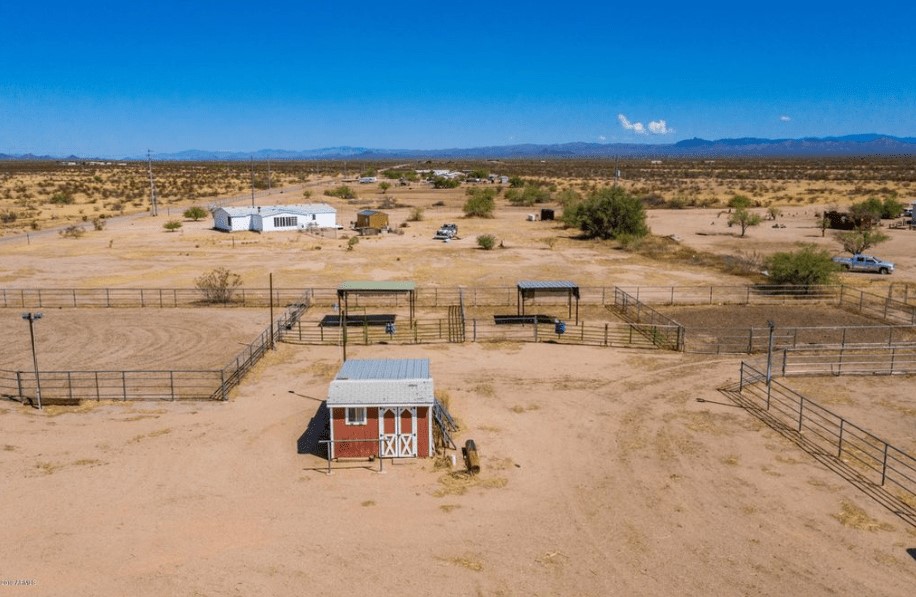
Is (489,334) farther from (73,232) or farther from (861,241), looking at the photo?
(73,232)

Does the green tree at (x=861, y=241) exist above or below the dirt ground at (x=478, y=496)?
above

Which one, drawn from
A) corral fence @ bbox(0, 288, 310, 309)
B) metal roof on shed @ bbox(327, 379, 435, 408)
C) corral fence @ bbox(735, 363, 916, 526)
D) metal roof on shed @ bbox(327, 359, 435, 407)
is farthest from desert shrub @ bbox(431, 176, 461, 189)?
metal roof on shed @ bbox(327, 379, 435, 408)

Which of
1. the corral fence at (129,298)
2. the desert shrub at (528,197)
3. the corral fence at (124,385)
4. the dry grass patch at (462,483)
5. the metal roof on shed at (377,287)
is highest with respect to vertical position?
the desert shrub at (528,197)

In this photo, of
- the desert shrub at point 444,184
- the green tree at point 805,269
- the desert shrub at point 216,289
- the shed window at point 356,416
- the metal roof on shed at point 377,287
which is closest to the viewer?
the shed window at point 356,416

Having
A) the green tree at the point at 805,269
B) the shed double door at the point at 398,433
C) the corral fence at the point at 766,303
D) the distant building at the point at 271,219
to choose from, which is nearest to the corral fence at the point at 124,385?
the shed double door at the point at 398,433

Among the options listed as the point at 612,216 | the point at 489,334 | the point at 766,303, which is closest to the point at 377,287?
the point at 489,334

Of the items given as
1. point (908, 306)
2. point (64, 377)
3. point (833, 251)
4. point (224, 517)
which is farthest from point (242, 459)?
point (833, 251)

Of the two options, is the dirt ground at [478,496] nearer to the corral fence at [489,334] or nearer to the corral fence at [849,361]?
the corral fence at [849,361]
